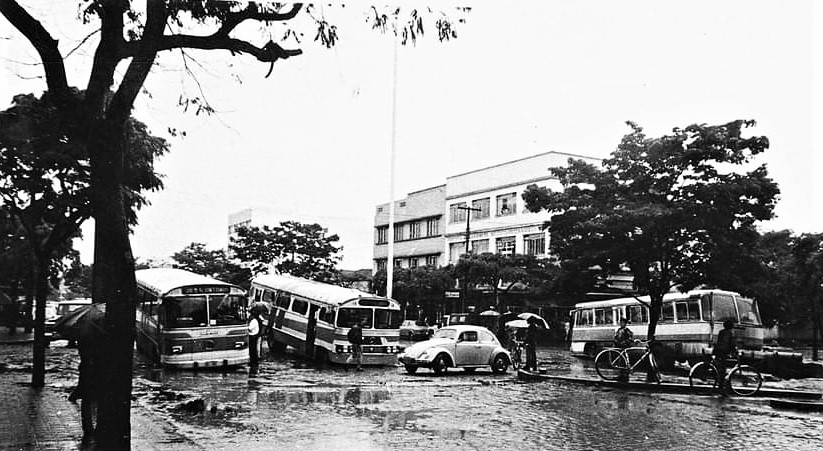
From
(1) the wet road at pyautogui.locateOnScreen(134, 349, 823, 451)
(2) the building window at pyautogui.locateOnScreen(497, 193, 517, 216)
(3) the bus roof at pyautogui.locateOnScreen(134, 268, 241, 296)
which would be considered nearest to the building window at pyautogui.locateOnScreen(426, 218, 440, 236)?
(2) the building window at pyautogui.locateOnScreen(497, 193, 517, 216)

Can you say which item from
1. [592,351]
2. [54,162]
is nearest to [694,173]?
[592,351]

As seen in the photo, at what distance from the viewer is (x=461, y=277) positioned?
47.2 metres

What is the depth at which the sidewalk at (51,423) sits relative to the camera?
30.0ft

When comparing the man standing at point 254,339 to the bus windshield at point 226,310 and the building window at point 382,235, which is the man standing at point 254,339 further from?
the building window at point 382,235

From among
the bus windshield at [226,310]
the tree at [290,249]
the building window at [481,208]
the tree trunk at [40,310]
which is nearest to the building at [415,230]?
the building window at [481,208]

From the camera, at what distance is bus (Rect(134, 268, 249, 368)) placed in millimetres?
20766

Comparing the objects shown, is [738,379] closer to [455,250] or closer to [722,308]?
[722,308]

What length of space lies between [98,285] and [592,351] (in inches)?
1012

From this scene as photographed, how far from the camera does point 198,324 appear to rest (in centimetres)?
2106

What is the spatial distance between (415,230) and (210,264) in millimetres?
16440

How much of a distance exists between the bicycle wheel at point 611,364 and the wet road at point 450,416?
3.29 feet

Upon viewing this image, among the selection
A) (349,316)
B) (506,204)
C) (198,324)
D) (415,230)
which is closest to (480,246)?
(506,204)

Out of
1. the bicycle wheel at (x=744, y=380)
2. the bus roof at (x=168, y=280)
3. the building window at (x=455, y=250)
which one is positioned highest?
the building window at (x=455, y=250)

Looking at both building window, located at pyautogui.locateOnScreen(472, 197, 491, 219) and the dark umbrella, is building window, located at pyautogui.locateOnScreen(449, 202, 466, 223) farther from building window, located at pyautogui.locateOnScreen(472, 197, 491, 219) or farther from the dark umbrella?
the dark umbrella
